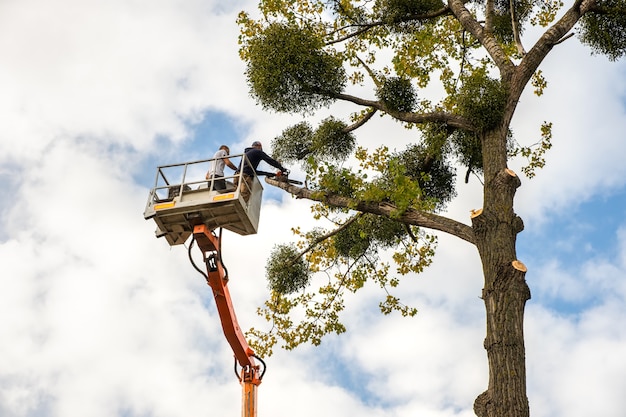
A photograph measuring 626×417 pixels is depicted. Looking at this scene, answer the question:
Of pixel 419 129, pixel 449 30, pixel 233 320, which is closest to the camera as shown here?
pixel 233 320

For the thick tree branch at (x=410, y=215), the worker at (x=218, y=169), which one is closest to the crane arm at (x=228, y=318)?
the worker at (x=218, y=169)

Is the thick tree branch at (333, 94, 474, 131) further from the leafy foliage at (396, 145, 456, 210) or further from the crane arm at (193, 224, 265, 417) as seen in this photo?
the crane arm at (193, 224, 265, 417)

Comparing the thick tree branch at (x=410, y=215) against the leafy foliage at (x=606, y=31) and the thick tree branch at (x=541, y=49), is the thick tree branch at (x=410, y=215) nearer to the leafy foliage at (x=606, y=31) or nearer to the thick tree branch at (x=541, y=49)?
the thick tree branch at (x=541, y=49)

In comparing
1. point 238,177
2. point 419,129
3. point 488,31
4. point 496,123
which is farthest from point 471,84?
point 238,177

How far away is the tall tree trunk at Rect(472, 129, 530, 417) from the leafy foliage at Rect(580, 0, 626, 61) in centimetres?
460

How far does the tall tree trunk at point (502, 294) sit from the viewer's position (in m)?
8.13

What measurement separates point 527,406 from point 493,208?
2.75 meters

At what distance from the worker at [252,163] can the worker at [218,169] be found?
9.4 inches

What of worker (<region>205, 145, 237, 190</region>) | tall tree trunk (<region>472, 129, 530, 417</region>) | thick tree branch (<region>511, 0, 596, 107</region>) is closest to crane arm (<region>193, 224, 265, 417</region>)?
worker (<region>205, 145, 237, 190</region>)

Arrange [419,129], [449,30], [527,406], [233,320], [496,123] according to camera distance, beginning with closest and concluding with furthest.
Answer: [527,406] → [496,123] → [233,320] → [419,129] → [449,30]

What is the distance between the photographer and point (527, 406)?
26.3 feet

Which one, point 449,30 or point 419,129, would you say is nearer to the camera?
point 419,129

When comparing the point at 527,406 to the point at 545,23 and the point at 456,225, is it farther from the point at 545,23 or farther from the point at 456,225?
the point at 545,23

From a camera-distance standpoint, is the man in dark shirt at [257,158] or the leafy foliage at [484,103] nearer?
the leafy foliage at [484,103]
